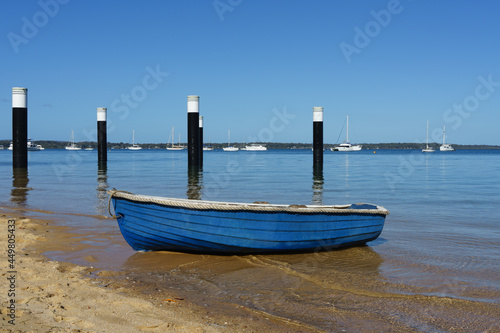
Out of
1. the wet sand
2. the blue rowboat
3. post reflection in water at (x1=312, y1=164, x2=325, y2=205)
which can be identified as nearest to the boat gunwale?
the blue rowboat

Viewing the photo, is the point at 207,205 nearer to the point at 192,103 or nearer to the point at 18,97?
the point at 192,103

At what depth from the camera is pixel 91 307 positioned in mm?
6086

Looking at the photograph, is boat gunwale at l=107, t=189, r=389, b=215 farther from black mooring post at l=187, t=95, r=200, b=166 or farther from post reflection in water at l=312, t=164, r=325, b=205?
black mooring post at l=187, t=95, r=200, b=166

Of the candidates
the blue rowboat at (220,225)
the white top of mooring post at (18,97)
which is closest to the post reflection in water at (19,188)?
the white top of mooring post at (18,97)

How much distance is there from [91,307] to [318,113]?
26.1 m

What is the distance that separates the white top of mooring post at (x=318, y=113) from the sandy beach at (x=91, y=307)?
2417cm

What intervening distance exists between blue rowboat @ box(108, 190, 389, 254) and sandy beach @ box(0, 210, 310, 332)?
1383 millimetres

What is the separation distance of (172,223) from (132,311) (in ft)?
10.3

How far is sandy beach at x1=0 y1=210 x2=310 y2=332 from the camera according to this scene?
546 centimetres

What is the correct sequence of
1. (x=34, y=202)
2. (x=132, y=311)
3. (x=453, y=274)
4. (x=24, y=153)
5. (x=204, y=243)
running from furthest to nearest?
(x=24, y=153) < (x=34, y=202) < (x=204, y=243) < (x=453, y=274) < (x=132, y=311)

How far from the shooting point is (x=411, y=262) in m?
9.60

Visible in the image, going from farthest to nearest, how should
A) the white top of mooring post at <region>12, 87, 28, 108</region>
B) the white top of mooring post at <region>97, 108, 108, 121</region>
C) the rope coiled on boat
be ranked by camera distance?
1. the white top of mooring post at <region>97, 108, 108, 121</region>
2. the white top of mooring post at <region>12, 87, 28, 108</region>
3. the rope coiled on boat

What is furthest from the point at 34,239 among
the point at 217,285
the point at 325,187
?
the point at 325,187

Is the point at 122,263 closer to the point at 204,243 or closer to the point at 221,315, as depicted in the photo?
the point at 204,243
